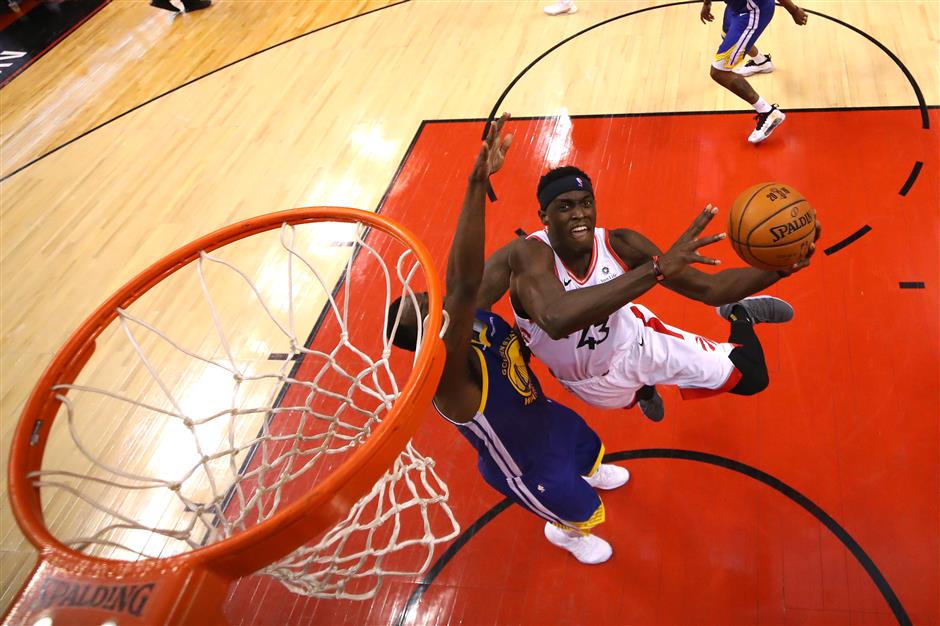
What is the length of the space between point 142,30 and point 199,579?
856 centimetres

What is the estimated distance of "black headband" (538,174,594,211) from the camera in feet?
8.54

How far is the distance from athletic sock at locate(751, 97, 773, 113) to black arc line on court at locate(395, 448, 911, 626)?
105 inches

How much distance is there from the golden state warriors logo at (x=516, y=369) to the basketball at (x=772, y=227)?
3.04 ft

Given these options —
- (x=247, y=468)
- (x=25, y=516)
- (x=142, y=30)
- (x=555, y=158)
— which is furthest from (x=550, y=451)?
(x=142, y=30)

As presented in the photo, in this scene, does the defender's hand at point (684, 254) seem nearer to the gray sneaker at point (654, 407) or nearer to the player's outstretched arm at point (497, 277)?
the player's outstretched arm at point (497, 277)

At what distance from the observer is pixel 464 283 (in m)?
2.19

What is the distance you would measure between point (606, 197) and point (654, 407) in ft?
5.82

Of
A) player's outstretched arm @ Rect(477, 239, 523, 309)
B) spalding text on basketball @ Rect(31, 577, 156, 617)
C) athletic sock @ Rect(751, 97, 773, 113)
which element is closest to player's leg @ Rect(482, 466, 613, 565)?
player's outstretched arm @ Rect(477, 239, 523, 309)

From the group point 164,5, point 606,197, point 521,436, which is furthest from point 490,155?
point 164,5

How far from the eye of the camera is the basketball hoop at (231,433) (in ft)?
5.48

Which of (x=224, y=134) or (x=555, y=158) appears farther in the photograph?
(x=224, y=134)

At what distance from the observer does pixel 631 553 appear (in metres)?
2.97

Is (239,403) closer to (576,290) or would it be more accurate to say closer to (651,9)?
(576,290)

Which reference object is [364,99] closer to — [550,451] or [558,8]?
[558,8]
